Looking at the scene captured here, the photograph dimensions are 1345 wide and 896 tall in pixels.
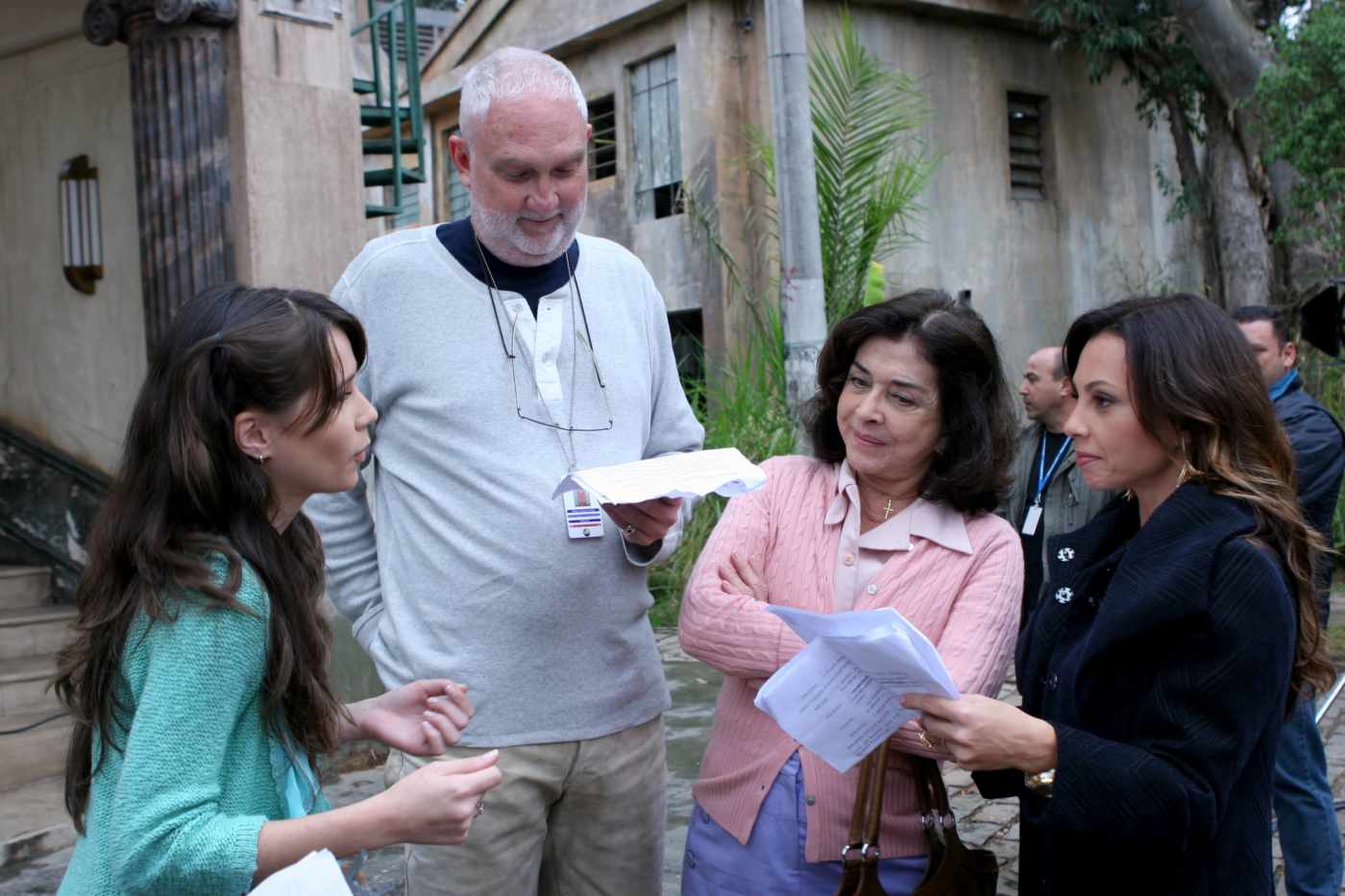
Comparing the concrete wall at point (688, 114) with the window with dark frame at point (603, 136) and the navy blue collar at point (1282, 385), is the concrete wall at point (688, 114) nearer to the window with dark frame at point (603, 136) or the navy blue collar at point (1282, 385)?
the window with dark frame at point (603, 136)

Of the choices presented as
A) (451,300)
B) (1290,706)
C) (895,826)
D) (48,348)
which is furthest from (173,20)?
(1290,706)

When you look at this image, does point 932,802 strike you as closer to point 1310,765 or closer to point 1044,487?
point 1310,765

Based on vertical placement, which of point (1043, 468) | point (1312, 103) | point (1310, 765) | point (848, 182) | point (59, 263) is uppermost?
point (1312, 103)

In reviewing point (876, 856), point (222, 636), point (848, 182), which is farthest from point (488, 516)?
point (848, 182)

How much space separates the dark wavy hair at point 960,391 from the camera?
262 centimetres

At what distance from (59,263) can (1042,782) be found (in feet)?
18.8

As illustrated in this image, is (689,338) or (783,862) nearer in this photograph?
(783,862)

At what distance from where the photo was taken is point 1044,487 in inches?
188

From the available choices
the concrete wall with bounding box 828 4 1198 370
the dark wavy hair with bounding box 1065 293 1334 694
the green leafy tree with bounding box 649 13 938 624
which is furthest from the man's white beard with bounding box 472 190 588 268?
the concrete wall with bounding box 828 4 1198 370

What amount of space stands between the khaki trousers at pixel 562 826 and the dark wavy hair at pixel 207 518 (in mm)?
578

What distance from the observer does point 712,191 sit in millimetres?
12750

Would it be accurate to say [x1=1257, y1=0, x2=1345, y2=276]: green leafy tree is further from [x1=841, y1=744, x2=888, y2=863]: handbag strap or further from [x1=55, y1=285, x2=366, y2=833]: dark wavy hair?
[x1=55, y1=285, x2=366, y2=833]: dark wavy hair

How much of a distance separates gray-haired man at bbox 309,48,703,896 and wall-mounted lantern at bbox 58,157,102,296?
417cm

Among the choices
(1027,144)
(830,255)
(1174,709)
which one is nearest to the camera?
(1174,709)
